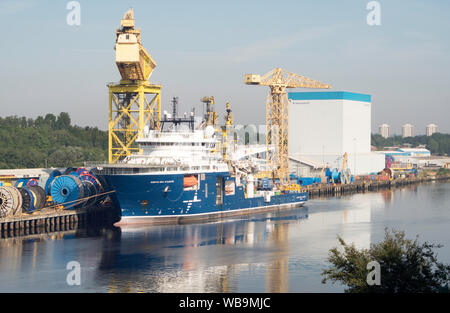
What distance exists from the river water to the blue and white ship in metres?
1.37

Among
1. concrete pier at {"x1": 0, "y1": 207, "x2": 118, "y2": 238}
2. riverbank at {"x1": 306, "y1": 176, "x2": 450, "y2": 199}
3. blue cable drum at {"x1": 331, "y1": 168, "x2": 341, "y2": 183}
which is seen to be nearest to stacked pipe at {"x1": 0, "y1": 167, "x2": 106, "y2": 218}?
concrete pier at {"x1": 0, "y1": 207, "x2": 118, "y2": 238}

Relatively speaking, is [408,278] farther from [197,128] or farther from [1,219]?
[197,128]

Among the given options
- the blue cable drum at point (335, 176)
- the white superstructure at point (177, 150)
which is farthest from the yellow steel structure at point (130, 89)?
the blue cable drum at point (335, 176)

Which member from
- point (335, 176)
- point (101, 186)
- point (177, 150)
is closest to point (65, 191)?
point (101, 186)

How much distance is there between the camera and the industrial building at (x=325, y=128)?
112m

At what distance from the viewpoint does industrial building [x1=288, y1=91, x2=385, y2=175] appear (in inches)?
4427

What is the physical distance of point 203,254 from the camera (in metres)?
38.0

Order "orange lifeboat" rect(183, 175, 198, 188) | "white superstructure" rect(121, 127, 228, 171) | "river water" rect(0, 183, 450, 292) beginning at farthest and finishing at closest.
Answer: "white superstructure" rect(121, 127, 228, 171) → "orange lifeboat" rect(183, 175, 198, 188) → "river water" rect(0, 183, 450, 292)

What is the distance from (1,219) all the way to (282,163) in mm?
35537

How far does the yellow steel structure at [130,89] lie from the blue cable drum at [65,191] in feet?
20.4

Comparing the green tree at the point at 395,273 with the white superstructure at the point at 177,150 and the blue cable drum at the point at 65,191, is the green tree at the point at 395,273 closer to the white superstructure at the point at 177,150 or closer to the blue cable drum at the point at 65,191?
the white superstructure at the point at 177,150

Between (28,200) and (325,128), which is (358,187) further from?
(28,200)

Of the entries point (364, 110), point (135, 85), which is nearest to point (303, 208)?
point (135, 85)

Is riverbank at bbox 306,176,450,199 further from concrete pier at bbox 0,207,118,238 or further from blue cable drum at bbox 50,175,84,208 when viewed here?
Answer: blue cable drum at bbox 50,175,84,208
